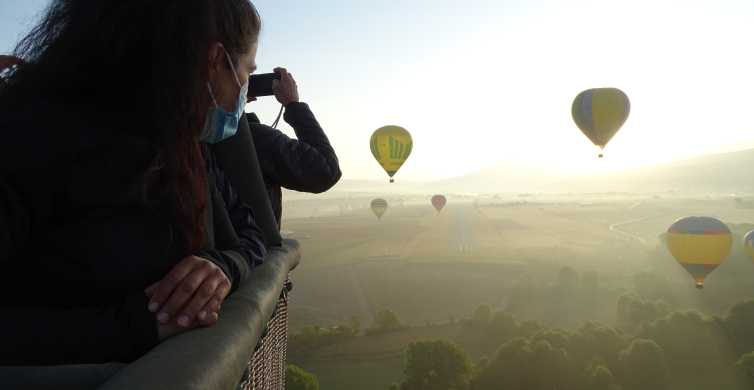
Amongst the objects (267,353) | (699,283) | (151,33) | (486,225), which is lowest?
(486,225)

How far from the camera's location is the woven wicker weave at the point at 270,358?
1282mm

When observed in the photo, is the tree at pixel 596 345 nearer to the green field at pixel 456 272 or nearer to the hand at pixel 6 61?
the green field at pixel 456 272

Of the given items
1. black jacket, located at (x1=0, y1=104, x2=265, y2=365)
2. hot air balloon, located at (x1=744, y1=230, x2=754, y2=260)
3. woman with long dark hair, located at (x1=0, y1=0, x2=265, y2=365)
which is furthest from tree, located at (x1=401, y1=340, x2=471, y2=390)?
black jacket, located at (x1=0, y1=104, x2=265, y2=365)

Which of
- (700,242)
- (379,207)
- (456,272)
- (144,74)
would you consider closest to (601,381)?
(700,242)

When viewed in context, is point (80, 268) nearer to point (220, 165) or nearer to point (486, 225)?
point (220, 165)

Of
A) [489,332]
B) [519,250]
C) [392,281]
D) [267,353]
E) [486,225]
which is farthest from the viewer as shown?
[486,225]

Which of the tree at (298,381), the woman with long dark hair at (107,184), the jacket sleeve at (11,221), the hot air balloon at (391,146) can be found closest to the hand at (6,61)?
the woman with long dark hair at (107,184)

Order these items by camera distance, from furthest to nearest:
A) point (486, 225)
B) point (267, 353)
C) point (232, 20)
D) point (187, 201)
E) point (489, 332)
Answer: point (486, 225), point (489, 332), point (267, 353), point (232, 20), point (187, 201)

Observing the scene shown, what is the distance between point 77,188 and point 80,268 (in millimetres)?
143

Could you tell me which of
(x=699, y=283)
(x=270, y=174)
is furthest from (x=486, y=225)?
(x=270, y=174)

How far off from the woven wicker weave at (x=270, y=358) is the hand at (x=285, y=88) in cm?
75

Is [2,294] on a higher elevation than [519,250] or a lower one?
higher

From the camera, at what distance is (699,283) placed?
21906mm

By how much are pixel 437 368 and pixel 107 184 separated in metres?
21.2
